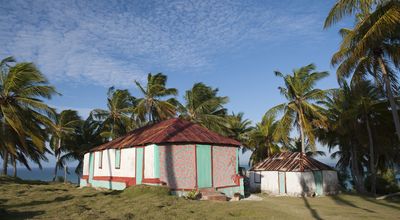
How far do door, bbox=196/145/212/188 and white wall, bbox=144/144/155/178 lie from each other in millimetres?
2670

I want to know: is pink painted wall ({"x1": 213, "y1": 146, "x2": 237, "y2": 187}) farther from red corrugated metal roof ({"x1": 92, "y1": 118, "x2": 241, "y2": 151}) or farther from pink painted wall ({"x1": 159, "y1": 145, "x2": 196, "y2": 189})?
pink painted wall ({"x1": 159, "y1": 145, "x2": 196, "y2": 189})

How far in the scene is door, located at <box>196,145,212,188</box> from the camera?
18870 mm

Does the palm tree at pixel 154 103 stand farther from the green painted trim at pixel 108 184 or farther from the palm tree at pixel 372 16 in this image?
the palm tree at pixel 372 16

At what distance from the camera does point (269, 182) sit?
27.0 metres

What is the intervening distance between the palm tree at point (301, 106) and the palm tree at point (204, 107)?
21.0ft

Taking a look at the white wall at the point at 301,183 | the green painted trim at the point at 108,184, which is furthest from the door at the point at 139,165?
the white wall at the point at 301,183

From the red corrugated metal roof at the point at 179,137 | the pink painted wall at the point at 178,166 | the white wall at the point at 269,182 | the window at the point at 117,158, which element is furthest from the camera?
the white wall at the point at 269,182

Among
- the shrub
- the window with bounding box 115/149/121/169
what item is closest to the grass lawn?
the shrub

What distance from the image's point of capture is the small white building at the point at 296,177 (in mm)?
24609

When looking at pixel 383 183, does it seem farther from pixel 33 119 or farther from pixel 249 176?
pixel 33 119

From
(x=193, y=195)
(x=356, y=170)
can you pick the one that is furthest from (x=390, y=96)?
(x=356, y=170)

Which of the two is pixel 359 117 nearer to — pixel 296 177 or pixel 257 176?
pixel 296 177

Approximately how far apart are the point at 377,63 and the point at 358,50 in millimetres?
4024

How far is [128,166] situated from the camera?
20.3m
